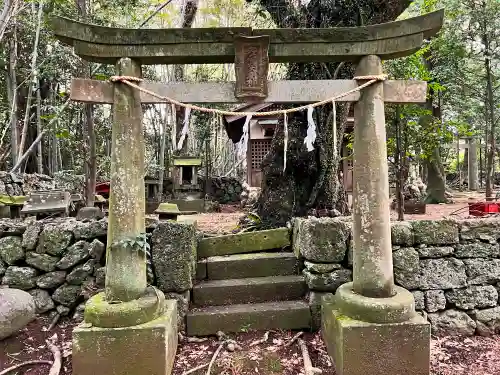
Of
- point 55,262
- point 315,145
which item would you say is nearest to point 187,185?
point 315,145

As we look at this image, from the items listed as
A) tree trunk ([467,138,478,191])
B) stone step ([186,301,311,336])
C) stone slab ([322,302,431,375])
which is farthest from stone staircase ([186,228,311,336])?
tree trunk ([467,138,478,191])

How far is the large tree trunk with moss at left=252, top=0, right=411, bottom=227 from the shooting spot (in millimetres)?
6820

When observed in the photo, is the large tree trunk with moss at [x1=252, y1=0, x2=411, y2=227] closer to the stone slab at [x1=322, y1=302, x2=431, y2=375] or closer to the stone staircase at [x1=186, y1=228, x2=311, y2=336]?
the stone staircase at [x1=186, y1=228, x2=311, y2=336]

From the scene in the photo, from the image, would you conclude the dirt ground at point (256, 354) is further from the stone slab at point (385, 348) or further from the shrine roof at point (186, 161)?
the shrine roof at point (186, 161)

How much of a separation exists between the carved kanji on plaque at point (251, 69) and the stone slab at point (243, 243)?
2.38 m

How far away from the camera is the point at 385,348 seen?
11.5 feet

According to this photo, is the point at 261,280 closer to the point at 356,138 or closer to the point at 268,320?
the point at 268,320

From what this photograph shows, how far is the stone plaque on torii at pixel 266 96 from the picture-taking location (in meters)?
3.65

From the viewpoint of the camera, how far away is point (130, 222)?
372 centimetres

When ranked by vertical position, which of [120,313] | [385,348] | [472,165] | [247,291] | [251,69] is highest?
[251,69]

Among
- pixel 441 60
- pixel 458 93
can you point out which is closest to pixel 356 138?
pixel 441 60

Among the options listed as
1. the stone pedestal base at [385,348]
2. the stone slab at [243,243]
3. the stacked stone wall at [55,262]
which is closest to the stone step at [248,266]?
the stone slab at [243,243]

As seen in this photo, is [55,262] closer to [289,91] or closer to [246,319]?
[246,319]

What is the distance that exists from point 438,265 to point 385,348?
5.53 feet
